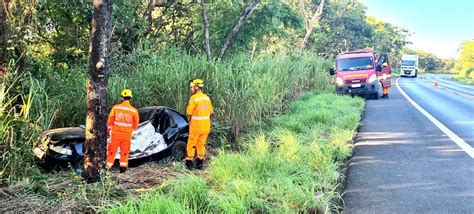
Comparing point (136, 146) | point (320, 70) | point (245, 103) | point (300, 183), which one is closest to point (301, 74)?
point (320, 70)

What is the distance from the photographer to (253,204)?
506 cm

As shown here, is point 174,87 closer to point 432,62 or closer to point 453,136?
point 453,136

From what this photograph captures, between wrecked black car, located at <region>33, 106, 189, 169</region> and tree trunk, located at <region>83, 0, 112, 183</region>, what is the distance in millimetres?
1142

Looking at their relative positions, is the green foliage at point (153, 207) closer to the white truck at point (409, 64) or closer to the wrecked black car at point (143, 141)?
the wrecked black car at point (143, 141)

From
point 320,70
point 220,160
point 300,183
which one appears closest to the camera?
point 300,183

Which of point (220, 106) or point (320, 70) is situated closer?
point (220, 106)

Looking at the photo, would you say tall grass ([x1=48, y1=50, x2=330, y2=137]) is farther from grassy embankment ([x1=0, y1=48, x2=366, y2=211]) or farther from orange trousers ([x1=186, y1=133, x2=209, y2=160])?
orange trousers ([x1=186, y1=133, x2=209, y2=160])

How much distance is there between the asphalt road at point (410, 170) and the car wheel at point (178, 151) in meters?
3.05

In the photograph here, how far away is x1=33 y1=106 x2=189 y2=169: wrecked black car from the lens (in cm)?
686

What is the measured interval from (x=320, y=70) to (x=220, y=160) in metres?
19.8

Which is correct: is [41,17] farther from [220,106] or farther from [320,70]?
[320,70]

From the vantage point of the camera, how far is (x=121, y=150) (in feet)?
24.0

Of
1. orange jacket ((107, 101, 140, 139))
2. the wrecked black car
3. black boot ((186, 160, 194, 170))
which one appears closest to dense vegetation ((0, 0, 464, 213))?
the wrecked black car

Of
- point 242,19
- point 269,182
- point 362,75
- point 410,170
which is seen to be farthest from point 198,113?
point 362,75
